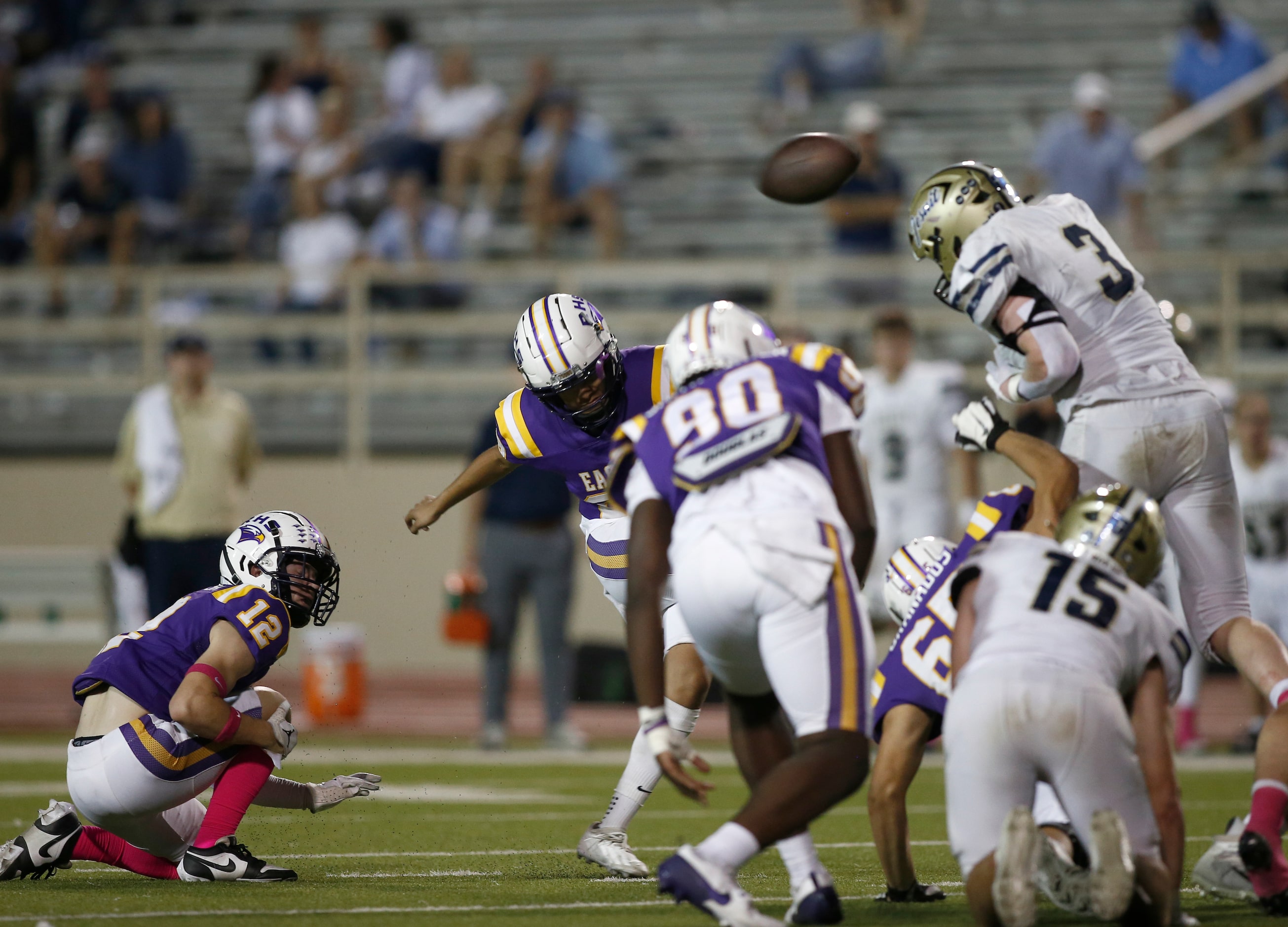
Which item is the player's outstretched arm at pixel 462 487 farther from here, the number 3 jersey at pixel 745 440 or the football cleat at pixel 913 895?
the football cleat at pixel 913 895

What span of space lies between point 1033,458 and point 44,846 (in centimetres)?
302

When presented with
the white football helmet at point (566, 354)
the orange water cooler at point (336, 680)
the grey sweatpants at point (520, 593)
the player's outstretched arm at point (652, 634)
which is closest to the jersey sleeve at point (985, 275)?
the white football helmet at point (566, 354)

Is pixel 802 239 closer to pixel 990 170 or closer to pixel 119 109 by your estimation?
pixel 119 109

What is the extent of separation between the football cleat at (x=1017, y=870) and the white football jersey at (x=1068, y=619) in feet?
1.23

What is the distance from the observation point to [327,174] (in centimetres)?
1446

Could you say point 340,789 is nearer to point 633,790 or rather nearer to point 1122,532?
point 633,790

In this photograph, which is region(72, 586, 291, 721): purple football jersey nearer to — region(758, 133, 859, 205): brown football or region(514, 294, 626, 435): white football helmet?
region(514, 294, 626, 435): white football helmet

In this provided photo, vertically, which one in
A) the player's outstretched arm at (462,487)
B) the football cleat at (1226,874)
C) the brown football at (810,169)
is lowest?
the football cleat at (1226,874)

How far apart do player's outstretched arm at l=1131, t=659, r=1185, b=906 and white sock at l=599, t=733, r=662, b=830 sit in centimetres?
184

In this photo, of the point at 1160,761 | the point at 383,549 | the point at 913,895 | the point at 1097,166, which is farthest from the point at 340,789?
the point at 1097,166

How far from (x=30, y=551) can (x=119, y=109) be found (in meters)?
5.53

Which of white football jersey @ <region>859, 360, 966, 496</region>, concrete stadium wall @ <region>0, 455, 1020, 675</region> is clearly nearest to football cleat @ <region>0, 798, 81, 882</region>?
white football jersey @ <region>859, 360, 966, 496</region>

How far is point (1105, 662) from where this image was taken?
4.03 meters

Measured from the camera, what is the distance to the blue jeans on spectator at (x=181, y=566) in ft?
33.3
